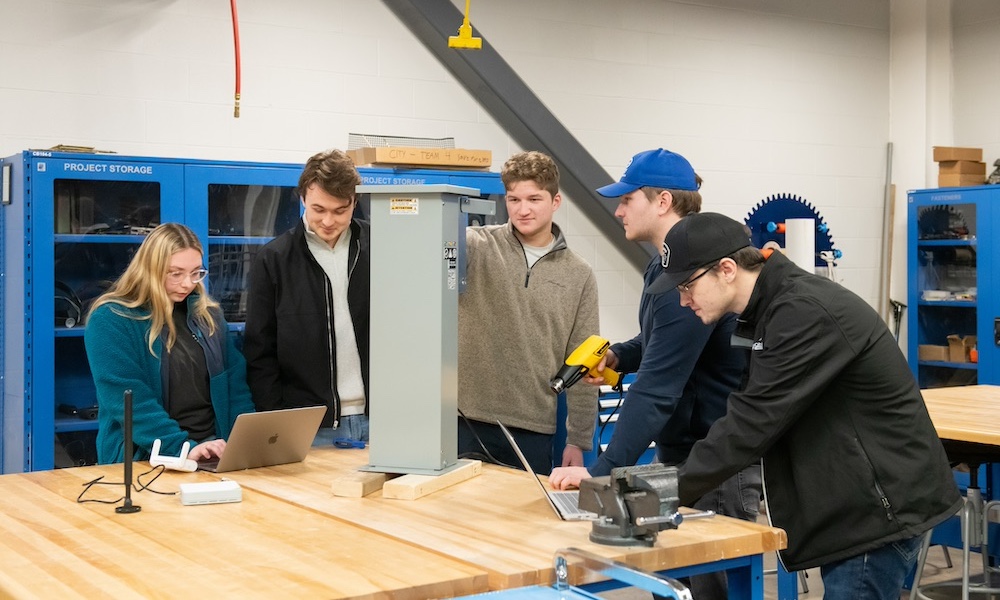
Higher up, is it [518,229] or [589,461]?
[518,229]

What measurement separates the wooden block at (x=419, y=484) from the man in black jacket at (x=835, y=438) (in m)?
0.62

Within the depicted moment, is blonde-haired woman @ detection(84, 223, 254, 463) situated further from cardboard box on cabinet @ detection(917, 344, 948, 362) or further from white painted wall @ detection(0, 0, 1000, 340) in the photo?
cardboard box on cabinet @ detection(917, 344, 948, 362)

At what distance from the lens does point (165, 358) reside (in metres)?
2.88

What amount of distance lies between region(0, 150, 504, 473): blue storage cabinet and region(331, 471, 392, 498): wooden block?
6.90ft

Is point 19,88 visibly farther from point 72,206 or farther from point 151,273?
point 151,273

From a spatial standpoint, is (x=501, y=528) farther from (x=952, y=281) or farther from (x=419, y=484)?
(x=952, y=281)

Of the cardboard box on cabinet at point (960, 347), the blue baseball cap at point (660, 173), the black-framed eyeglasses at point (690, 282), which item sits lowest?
the cardboard box on cabinet at point (960, 347)

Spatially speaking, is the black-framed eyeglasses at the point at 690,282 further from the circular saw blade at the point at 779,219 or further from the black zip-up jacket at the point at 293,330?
the circular saw blade at the point at 779,219

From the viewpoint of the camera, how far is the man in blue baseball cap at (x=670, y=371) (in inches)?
99.6

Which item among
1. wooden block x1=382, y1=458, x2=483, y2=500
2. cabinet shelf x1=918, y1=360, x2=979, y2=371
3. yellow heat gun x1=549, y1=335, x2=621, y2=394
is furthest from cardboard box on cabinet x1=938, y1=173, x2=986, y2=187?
wooden block x1=382, y1=458, x2=483, y2=500

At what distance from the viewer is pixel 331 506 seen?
Answer: 2.34 meters

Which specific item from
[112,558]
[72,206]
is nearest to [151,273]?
[112,558]

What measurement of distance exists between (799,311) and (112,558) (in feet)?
4.63

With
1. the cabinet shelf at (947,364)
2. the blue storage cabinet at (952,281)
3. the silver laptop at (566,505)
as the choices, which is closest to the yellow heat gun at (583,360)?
the silver laptop at (566,505)
